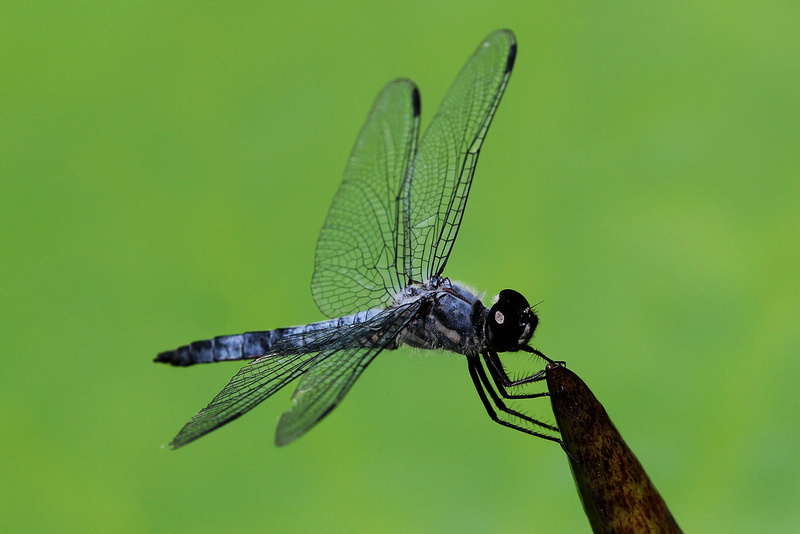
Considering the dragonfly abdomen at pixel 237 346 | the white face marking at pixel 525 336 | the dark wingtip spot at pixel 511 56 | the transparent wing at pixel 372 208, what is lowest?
the white face marking at pixel 525 336

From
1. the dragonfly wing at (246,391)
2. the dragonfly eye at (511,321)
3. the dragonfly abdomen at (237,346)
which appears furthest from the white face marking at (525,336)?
the dragonfly abdomen at (237,346)

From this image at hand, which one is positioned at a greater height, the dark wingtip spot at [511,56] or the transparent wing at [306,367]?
the dark wingtip spot at [511,56]

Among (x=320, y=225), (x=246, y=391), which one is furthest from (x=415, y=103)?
(x=246, y=391)

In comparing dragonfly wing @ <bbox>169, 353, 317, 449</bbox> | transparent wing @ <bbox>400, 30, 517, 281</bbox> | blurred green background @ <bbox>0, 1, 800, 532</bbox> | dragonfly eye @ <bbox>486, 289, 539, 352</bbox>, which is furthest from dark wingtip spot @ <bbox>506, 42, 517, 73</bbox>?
dragonfly wing @ <bbox>169, 353, 317, 449</bbox>

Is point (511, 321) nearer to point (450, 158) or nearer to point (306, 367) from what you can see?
point (306, 367)

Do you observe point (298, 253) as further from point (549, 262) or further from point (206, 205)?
point (549, 262)

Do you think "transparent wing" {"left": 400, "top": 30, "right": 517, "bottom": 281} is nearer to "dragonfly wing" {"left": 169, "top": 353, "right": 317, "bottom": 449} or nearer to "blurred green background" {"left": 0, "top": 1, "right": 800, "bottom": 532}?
"blurred green background" {"left": 0, "top": 1, "right": 800, "bottom": 532}

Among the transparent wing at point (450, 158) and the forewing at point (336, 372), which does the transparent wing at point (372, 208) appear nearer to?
the transparent wing at point (450, 158)
